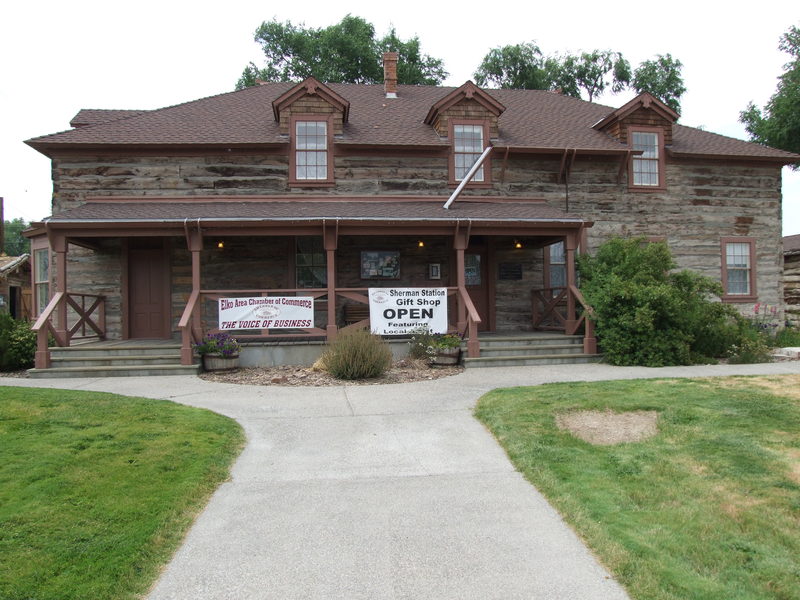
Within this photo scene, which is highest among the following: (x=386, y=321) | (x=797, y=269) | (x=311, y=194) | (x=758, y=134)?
(x=758, y=134)

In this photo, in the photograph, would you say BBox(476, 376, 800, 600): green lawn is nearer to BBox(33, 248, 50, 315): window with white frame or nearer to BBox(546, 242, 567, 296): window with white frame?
BBox(546, 242, 567, 296): window with white frame

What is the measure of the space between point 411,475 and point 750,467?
299 centimetres

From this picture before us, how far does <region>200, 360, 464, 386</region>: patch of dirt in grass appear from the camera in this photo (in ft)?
34.6

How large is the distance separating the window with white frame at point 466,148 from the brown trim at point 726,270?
7.28 m

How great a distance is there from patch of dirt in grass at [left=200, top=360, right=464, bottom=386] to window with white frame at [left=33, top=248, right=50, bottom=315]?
261 inches

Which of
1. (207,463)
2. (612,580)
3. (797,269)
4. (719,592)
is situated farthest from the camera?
(797,269)

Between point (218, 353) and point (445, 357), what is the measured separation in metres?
4.59

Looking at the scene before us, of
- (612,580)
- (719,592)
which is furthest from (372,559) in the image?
(719,592)

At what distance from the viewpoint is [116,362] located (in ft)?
39.5

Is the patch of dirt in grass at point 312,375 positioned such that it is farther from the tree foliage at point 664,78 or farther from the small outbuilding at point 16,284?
the tree foliage at point 664,78

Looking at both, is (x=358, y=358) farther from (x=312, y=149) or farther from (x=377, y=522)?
(x=312, y=149)

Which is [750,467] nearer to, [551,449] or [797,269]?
[551,449]

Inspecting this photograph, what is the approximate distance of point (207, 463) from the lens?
563 centimetres

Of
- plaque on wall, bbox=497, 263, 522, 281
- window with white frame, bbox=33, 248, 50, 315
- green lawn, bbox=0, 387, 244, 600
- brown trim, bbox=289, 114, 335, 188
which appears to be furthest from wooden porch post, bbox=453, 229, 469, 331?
window with white frame, bbox=33, 248, 50, 315
